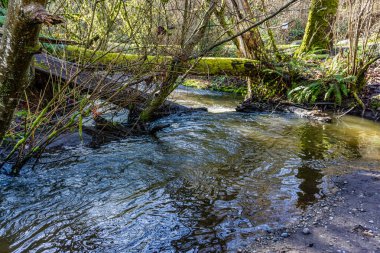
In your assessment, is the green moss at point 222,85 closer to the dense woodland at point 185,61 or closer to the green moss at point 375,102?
the dense woodland at point 185,61

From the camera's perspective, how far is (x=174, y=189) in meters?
3.97

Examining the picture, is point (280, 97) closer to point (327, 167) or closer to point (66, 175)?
point (327, 167)

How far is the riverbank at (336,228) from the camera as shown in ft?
8.86

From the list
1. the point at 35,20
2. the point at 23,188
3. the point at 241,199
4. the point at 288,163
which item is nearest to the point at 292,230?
the point at 241,199

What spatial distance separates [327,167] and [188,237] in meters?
2.70

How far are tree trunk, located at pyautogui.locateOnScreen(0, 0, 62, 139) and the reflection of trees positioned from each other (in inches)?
116

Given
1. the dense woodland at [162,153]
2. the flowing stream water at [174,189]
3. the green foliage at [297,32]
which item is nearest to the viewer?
the dense woodland at [162,153]

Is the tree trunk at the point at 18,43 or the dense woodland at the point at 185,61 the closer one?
the tree trunk at the point at 18,43

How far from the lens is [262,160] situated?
5043 mm

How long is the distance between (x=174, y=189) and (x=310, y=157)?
8.04 feet

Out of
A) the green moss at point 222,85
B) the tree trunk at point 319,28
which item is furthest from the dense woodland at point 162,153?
the green moss at point 222,85

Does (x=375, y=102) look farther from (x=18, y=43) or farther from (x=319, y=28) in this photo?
(x=18, y=43)

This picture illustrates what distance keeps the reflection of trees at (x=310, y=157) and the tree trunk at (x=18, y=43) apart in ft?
9.64

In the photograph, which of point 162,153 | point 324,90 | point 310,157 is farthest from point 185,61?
point 324,90
